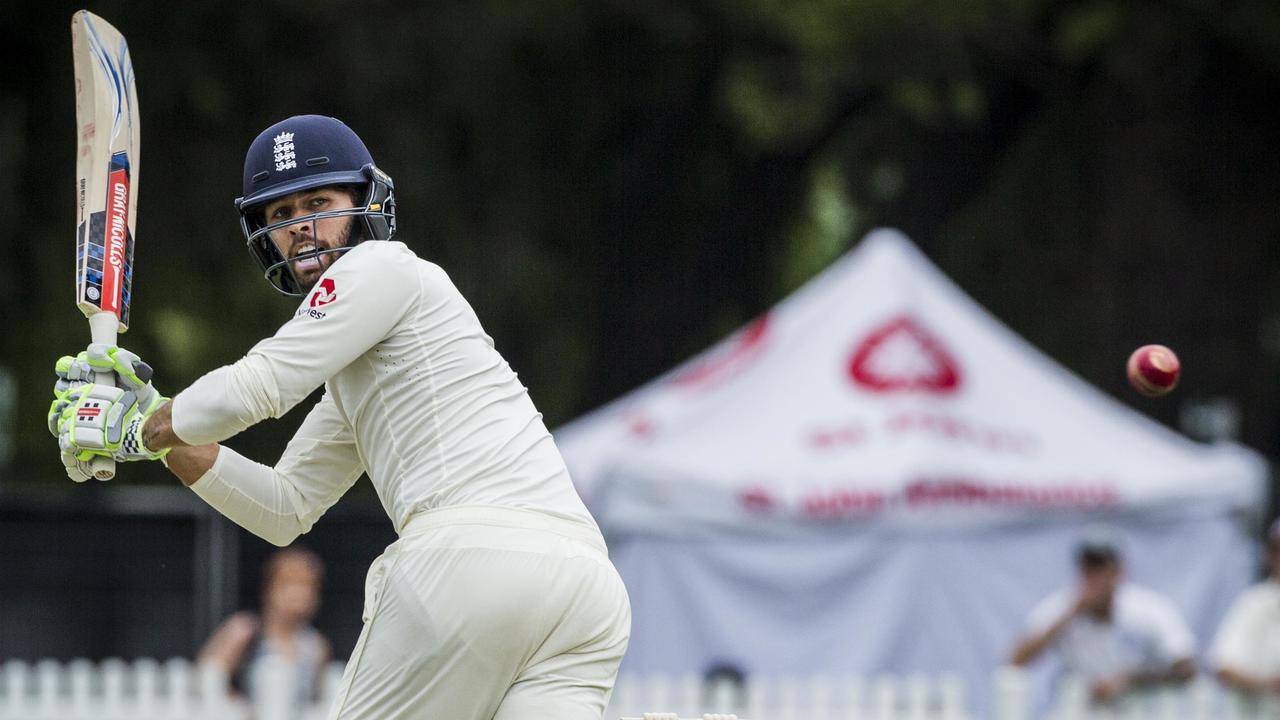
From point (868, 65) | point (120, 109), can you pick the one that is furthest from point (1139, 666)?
point (868, 65)

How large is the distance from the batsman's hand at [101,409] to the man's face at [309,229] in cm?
39

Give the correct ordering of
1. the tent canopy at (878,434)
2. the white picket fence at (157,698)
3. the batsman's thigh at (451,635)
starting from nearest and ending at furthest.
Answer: the batsman's thigh at (451,635)
the white picket fence at (157,698)
the tent canopy at (878,434)

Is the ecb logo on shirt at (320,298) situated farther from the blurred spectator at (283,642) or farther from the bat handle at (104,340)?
the blurred spectator at (283,642)

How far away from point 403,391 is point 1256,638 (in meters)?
6.29

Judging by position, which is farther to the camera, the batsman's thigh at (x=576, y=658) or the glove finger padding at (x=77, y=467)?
the glove finger padding at (x=77, y=467)

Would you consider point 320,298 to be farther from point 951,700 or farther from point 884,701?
point 951,700

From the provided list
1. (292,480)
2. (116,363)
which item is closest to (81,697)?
(292,480)

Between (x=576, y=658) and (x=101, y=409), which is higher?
(x=101, y=409)

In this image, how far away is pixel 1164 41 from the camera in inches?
592

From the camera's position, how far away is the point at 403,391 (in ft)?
12.4

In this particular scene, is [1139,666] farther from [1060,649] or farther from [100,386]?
[100,386]

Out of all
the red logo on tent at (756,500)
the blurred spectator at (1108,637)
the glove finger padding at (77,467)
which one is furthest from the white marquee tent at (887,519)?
the glove finger padding at (77,467)

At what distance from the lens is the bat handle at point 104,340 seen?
3.84m

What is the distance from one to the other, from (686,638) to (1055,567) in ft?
6.71
